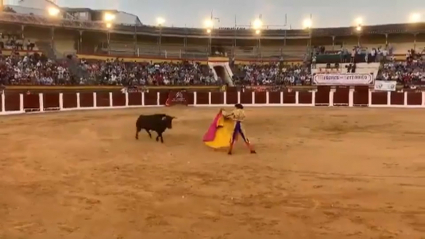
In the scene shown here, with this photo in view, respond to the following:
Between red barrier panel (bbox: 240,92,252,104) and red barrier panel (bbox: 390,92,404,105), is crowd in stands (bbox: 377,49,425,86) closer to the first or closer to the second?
red barrier panel (bbox: 390,92,404,105)

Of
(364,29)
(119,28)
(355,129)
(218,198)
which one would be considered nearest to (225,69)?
(119,28)

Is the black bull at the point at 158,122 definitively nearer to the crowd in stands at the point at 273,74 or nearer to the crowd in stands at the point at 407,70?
the crowd in stands at the point at 273,74

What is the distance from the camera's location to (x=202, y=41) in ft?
122

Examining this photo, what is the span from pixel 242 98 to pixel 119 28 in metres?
11.1

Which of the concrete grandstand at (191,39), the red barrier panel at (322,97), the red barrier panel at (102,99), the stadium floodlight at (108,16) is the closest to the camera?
the red barrier panel at (102,99)

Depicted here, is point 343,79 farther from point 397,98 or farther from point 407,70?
point 407,70

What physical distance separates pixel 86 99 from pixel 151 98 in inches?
149

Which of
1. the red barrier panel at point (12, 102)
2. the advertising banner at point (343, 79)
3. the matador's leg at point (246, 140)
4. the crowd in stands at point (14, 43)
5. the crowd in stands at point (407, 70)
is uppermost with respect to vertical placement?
the crowd in stands at point (14, 43)

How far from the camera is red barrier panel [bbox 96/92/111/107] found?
24141mm

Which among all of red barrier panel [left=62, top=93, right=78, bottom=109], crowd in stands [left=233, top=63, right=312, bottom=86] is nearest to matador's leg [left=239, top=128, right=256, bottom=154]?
red barrier panel [left=62, top=93, right=78, bottom=109]

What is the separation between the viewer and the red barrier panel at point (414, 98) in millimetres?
24483

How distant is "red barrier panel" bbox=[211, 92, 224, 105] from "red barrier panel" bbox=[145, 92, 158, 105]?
3260 millimetres

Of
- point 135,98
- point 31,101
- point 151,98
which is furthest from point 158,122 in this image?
point 151,98

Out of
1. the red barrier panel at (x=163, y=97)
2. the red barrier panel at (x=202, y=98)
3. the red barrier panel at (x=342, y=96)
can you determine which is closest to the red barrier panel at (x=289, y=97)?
the red barrier panel at (x=342, y=96)
